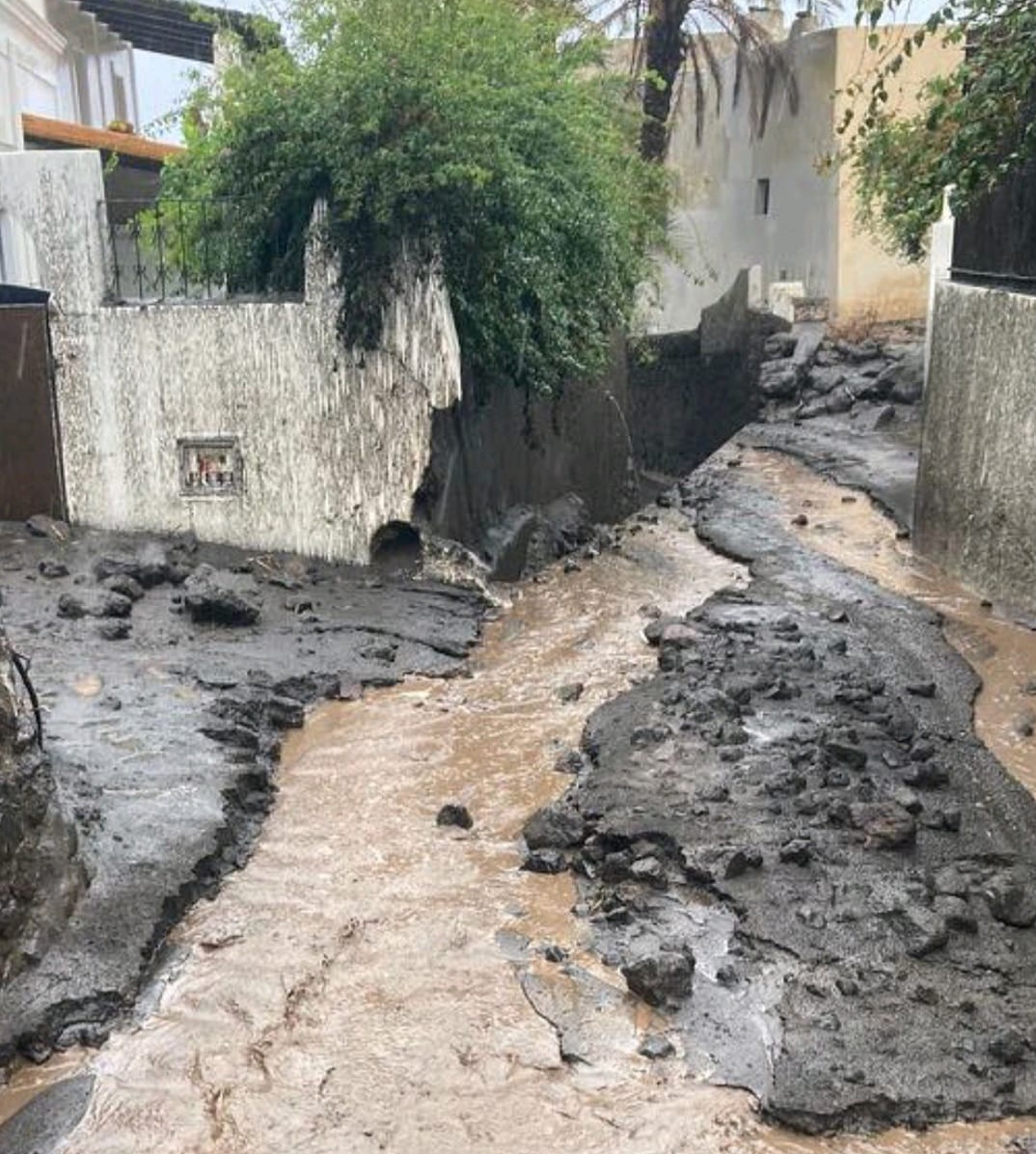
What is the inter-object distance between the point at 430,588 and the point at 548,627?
979 mm

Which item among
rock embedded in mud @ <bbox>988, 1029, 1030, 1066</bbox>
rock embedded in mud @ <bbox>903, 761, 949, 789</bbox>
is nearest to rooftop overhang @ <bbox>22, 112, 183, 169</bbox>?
rock embedded in mud @ <bbox>903, 761, 949, 789</bbox>

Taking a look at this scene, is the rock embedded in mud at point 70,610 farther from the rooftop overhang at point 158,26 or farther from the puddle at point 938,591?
the rooftop overhang at point 158,26

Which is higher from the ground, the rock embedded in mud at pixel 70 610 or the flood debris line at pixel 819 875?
the rock embedded in mud at pixel 70 610

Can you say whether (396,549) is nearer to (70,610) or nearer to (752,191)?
(70,610)

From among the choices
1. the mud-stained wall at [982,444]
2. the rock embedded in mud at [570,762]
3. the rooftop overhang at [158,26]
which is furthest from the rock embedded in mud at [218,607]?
the rooftop overhang at [158,26]

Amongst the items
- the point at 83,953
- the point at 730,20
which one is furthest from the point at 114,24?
the point at 83,953

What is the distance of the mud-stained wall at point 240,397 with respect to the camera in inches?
394

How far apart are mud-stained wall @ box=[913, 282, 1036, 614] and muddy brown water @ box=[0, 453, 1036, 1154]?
2.09 m

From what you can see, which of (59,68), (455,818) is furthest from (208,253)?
(59,68)

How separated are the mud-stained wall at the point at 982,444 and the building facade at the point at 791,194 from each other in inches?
338

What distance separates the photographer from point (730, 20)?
21.6 m

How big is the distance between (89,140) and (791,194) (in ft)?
42.8

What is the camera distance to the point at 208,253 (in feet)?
35.7

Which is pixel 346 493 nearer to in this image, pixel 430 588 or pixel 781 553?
pixel 430 588
